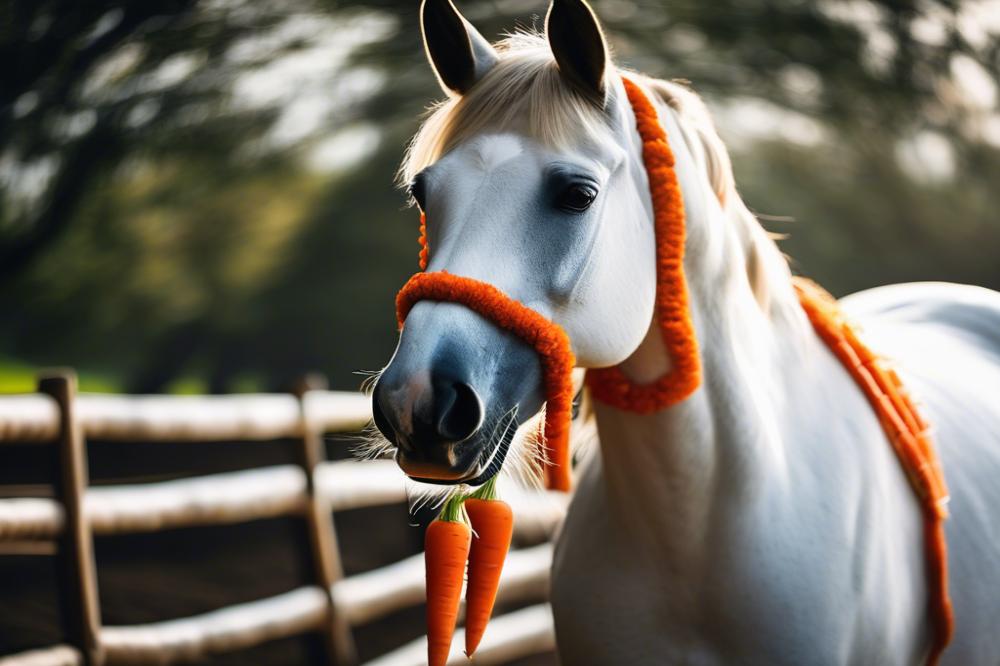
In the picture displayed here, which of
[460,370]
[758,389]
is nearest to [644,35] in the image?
[758,389]

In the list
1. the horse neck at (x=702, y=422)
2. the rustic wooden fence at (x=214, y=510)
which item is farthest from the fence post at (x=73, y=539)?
the horse neck at (x=702, y=422)

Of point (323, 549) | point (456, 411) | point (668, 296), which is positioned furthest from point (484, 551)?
point (323, 549)

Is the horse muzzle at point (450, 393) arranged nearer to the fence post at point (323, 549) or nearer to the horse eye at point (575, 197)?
the horse eye at point (575, 197)

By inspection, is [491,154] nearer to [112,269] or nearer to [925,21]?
[925,21]

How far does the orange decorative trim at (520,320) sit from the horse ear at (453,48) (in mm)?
498

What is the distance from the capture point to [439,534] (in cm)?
174

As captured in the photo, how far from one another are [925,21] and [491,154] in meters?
7.38

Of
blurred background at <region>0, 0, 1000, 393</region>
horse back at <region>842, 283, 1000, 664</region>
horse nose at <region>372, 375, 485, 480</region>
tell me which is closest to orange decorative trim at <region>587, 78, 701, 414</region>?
horse nose at <region>372, 375, 485, 480</region>

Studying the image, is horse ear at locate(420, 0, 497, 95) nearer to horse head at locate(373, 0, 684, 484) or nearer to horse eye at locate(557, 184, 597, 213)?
horse head at locate(373, 0, 684, 484)

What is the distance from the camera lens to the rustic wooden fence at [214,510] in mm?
2928

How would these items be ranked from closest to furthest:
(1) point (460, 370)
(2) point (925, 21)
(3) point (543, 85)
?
(1) point (460, 370)
(3) point (543, 85)
(2) point (925, 21)

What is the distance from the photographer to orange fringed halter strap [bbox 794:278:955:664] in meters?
2.02

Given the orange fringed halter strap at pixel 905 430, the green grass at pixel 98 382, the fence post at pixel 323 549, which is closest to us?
the orange fringed halter strap at pixel 905 430

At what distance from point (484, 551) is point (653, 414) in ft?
1.36
